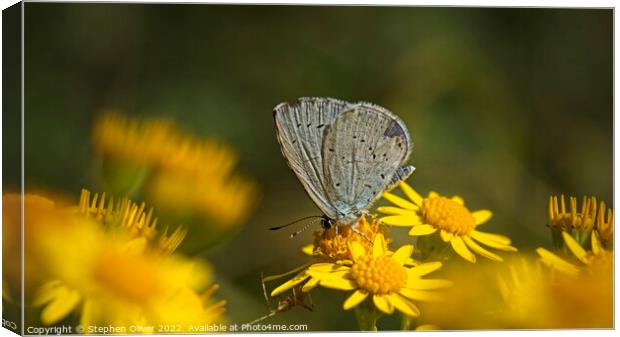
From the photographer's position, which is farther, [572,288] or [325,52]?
[325,52]

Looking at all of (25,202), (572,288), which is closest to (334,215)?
(572,288)

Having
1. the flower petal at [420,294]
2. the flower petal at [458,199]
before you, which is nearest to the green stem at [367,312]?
the flower petal at [420,294]

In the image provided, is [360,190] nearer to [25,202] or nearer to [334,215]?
[334,215]

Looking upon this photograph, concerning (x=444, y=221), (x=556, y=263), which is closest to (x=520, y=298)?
(x=556, y=263)

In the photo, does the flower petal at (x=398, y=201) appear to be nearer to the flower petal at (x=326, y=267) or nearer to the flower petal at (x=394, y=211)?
the flower petal at (x=394, y=211)

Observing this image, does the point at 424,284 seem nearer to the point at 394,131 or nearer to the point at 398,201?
the point at 398,201

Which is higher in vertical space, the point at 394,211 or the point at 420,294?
the point at 394,211
